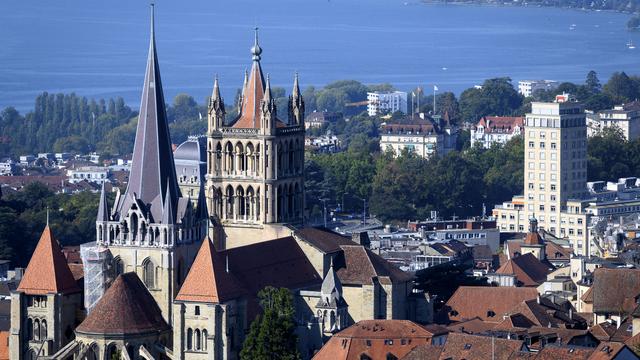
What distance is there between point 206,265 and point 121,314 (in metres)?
3.39

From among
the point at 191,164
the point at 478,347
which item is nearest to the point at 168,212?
the point at 478,347

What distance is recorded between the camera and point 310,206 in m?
143

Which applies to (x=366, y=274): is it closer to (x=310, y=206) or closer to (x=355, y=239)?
(x=355, y=239)

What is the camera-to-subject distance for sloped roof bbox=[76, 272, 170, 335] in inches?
3214

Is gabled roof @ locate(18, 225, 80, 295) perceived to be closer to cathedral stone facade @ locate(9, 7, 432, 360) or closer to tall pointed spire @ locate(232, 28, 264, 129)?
cathedral stone facade @ locate(9, 7, 432, 360)

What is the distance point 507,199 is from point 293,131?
6311cm

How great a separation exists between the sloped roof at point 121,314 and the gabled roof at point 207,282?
5.38ft

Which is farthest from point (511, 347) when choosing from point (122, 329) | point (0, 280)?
point (0, 280)

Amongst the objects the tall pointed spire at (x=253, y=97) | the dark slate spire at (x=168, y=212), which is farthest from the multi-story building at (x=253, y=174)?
the dark slate spire at (x=168, y=212)

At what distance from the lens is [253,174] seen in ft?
307

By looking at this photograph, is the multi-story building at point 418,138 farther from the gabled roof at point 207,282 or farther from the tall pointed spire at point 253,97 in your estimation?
the gabled roof at point 207,282

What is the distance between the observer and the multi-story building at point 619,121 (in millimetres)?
184000

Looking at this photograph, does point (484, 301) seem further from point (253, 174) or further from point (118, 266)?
point (118, 266)

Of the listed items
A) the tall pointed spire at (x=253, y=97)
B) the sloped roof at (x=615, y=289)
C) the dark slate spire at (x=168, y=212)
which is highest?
the tall pointed spire at (x=253, y=97)
